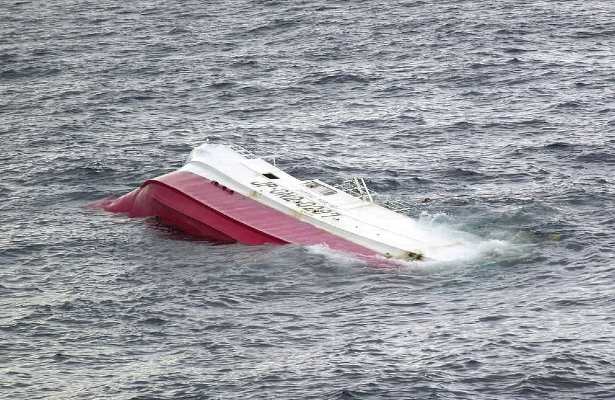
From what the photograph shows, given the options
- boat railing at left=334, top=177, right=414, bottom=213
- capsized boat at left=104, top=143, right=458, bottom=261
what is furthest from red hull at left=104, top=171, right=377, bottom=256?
boat railing at left=334, top=177, right=414, bottom=213

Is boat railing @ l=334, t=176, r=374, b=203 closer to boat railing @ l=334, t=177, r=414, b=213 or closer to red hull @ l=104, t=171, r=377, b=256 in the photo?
boat railing @ l=334, t=177, r=414, b=213

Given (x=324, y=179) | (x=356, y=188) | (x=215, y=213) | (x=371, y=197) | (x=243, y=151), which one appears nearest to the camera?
(x=215, y=213)

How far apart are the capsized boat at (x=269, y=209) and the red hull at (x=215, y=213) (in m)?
0.05

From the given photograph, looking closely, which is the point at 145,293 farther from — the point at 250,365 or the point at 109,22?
the point at 109,22

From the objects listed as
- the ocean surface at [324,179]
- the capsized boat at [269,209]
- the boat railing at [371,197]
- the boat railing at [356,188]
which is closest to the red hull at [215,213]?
the capsized boat at [269,209]

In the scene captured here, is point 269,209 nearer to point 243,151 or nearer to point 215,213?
point 215,213

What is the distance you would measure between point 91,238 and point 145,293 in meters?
9.47

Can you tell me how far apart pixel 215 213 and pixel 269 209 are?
105 inches

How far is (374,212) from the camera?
198 feet

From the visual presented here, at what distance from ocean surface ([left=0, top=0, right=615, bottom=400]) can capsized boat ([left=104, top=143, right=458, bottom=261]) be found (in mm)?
1123

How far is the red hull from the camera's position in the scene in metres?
58.0

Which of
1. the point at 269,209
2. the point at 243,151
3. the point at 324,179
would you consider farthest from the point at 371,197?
the point at 243,151

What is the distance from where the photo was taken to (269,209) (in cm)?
6075

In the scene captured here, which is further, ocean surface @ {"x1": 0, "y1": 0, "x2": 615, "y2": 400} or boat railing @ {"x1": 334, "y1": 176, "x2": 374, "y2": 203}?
boat railing @ {"x1": 334, "y1": 176, "x2": 374, "y2": 203}
